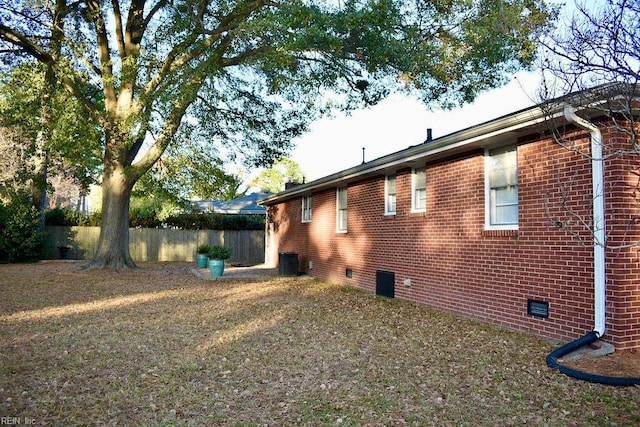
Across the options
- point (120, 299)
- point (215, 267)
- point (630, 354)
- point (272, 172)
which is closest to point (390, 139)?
point (215, 267)

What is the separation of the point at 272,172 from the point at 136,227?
31.5 m

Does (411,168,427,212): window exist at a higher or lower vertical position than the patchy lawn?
higher

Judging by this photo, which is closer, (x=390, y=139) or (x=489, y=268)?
(x=489, y=268)

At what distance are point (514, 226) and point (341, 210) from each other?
685 centimetres

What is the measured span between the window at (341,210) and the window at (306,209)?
104 inches

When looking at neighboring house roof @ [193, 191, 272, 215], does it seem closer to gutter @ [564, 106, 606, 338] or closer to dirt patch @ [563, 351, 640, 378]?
gutter @ [564, 106, 606, 338]

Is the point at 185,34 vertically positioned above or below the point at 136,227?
above

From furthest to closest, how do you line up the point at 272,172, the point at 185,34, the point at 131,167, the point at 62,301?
1. the point at 272,172
2. the point at 131,167
3. the point at 185,34
4. the point at 62,301

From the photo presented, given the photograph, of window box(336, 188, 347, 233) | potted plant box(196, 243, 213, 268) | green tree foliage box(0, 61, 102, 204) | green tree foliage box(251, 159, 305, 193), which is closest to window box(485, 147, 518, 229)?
window box(336, 188, 347, 233)

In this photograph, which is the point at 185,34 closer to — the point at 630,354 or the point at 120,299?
the point at 120,299

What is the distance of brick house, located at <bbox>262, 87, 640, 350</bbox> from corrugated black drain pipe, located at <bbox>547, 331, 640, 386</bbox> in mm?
211

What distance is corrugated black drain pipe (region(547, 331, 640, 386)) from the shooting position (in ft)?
Answer: 14.8

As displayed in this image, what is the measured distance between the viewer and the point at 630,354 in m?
5.42

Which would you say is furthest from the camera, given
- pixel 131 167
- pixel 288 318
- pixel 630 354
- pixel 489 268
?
pixel 131 167
